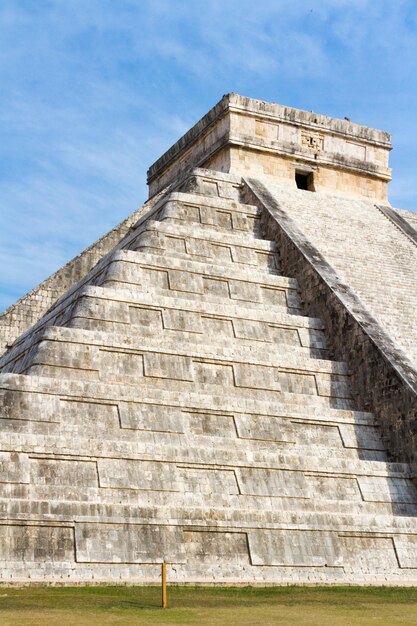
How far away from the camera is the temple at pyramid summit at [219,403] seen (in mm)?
12945

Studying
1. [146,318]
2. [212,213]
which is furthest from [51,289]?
[146,318]

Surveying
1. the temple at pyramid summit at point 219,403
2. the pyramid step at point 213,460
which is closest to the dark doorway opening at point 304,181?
the temple at pyramid summit at point 219,403

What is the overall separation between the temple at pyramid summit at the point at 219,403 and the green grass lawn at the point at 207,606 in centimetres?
62

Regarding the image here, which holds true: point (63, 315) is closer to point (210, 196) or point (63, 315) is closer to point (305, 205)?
point (210, 196)

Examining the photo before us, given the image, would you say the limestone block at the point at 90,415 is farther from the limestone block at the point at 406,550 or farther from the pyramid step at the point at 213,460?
the limestone block at the point at 406,550

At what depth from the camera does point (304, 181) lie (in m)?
24.9

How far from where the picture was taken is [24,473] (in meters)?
13.0

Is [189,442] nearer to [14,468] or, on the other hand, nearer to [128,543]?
[128,543]

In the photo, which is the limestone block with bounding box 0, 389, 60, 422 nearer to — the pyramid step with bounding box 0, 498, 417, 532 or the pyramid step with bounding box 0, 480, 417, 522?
the pyramid step with bounding box 0, 480, 417, 522

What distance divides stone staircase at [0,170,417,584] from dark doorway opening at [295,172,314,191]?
5.87m

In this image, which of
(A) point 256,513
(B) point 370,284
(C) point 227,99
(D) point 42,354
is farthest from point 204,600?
(C) point 227,99

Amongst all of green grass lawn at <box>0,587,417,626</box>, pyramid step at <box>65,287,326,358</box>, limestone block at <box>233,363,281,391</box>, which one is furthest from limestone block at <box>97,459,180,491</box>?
pyramid step at <box>65,287,326,358</box>

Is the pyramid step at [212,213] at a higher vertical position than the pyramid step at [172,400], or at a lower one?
higher

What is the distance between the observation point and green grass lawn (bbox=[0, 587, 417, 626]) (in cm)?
941
